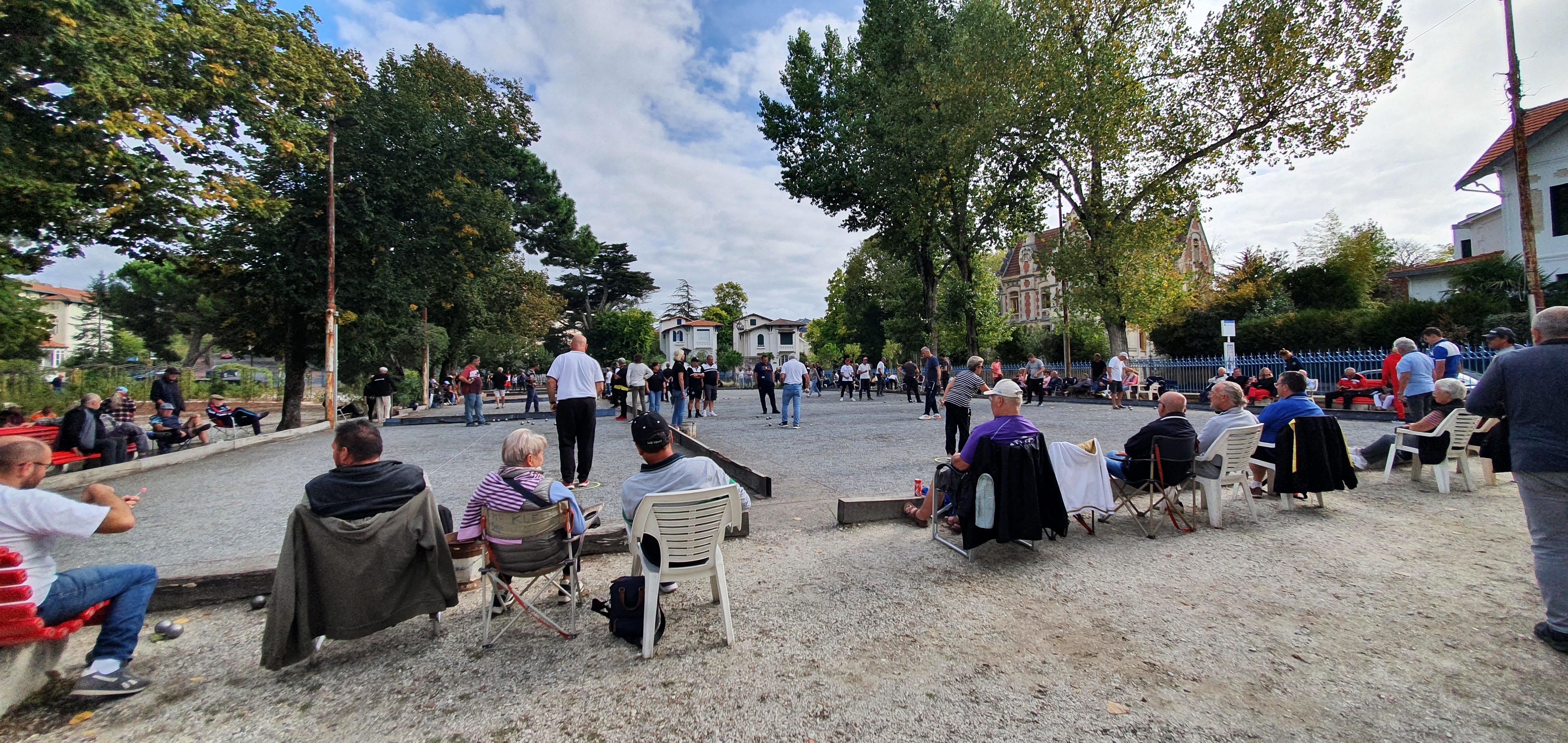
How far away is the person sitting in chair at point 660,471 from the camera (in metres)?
3.83

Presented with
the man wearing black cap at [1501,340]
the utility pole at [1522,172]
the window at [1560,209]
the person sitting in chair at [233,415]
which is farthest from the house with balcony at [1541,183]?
the person sitting in chair at [233,415]

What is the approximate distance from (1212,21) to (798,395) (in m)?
18.3

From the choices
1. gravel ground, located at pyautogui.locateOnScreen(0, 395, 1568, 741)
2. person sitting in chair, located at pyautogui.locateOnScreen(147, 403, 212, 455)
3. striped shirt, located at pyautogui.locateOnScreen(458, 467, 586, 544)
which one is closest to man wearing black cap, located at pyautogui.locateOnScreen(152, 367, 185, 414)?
person sitting in chair, located at pyautogui.locateOnScreen(147, 403, 212, 455)

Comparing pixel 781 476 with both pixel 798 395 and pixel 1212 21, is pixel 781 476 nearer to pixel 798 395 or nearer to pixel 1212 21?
pixel 798 395

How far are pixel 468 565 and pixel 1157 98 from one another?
2541 cm

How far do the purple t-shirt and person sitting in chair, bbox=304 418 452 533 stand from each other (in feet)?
11.2

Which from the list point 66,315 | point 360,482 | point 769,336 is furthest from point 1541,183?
point 66,315

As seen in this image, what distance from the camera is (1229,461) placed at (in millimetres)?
5664

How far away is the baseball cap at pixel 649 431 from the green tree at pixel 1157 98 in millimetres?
23128

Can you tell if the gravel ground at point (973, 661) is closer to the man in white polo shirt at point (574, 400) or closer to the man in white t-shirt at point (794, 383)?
the man in white polo shirt at point (574, 400)

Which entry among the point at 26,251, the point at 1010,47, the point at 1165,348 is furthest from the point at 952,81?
the point at 26,251

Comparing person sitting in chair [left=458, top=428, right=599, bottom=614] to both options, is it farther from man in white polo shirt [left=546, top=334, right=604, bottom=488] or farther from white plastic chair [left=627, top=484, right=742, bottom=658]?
man in white polo shirt [left=546, top=334, right=604, bottom=488]

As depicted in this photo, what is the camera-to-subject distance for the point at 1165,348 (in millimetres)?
28781

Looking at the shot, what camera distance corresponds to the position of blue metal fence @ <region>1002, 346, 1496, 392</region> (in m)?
15.9
